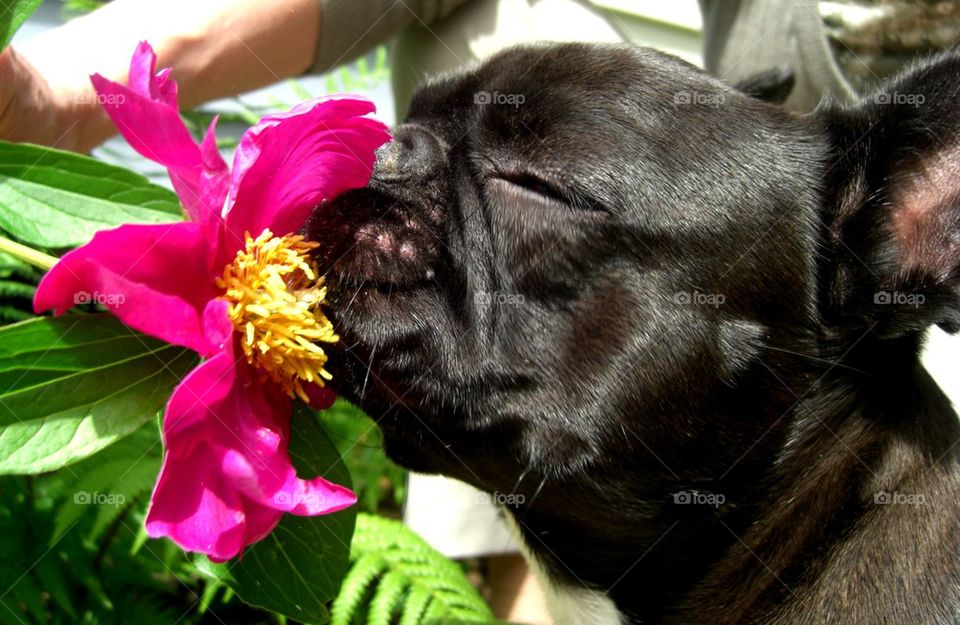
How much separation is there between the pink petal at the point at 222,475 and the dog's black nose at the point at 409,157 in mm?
485

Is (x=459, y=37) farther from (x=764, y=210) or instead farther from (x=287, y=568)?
(x=287, y=568)

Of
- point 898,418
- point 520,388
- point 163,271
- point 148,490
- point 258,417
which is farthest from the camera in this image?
point 148,490

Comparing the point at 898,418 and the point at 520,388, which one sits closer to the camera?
the point at 520,388

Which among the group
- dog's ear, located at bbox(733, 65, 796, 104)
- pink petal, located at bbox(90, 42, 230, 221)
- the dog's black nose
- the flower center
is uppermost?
pink petal, located at bbox(90, 42, 230, 221)

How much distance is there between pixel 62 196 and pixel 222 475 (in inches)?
23.2

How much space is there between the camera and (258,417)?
1.26 meters

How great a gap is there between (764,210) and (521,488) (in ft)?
2.12

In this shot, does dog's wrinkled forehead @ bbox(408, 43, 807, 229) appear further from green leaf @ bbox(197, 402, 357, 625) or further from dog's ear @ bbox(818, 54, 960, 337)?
green leaf @ bbox(197, 402, 357, 625)

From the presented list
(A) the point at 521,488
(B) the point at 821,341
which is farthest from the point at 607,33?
(A) the point at 521,488

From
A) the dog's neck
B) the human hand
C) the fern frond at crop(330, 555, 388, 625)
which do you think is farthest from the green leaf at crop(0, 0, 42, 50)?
the fern frond at crop(330, 555, 388, 625)

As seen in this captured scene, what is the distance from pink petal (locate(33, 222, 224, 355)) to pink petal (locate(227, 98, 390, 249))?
0.10 meters

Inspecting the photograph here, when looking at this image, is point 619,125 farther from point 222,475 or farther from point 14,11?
point 14,11

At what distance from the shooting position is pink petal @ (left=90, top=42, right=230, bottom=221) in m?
1.16

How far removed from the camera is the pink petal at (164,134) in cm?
116
